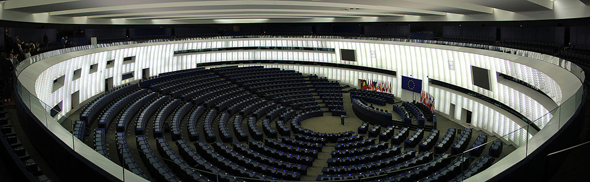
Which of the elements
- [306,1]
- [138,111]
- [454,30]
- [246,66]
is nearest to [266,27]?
[246,66]

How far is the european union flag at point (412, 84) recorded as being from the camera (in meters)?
28.3

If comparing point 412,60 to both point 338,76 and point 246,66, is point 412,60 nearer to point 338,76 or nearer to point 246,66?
point 338,76

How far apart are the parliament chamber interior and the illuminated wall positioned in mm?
102

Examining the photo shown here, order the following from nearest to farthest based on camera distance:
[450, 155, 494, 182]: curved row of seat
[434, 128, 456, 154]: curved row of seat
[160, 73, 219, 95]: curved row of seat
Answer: [450, 155, 494, 182]: curved row of seat < [434, 128, 456, 154]: curved row of seat < [160, 73, 219, 95]: curved row of seat

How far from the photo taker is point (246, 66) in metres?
36.2

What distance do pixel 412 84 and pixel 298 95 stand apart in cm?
788

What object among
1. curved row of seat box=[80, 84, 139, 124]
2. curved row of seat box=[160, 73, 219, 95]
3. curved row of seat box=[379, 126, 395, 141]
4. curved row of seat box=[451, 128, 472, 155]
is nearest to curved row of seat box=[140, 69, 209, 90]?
curved row of seat box=[160, 73, 219, 95]

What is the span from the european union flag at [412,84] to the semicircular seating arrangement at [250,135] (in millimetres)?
1423

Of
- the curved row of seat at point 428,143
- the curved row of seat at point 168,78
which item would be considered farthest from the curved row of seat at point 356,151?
the curved row of seat at point 168,78

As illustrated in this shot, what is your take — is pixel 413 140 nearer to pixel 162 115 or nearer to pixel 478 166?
pixel 478 166

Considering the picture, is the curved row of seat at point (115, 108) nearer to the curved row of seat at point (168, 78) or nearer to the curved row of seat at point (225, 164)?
the curved row of seat at point (168, 78)

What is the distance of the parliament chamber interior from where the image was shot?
9.24 m

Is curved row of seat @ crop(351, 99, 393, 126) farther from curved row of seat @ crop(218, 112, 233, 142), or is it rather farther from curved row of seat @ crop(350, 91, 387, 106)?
curved row of seat @ crop(218, 112, 233, 142)

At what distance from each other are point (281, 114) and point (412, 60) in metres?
11.0
